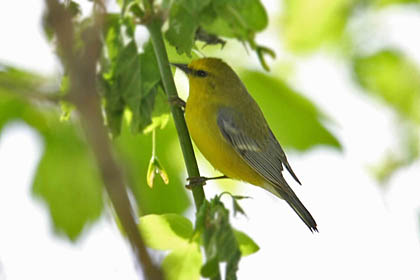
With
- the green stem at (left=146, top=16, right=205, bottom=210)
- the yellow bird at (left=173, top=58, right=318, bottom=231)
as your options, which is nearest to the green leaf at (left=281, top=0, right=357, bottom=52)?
the yellow bird at (left=173, top=58, right=318, bottom=231)

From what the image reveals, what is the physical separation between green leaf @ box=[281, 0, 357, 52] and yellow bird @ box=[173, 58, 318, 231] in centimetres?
83

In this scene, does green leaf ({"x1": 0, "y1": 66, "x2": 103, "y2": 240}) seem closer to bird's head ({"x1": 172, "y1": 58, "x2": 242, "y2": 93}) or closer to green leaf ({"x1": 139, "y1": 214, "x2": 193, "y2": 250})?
green leaf ({"x1": 139, "y1": 214, "x2": 193, "y2": 250})

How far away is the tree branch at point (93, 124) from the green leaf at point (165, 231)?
1.37 metres

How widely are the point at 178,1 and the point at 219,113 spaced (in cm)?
195

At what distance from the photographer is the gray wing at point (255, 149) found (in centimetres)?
438

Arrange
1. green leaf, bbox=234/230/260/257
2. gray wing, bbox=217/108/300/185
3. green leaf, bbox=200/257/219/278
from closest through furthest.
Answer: green leaf, bbox=200/257/219/278 < green leaf, bbox=234/230/260/257 < gray wing, bbox=217/108/300/185

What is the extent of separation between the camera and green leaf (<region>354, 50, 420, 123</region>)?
5.81 metres

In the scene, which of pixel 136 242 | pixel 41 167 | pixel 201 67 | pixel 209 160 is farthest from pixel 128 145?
pixel 136 242

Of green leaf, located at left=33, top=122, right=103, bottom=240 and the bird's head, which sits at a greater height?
the bird's head

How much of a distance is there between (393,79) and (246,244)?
398 cm

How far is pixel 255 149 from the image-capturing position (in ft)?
14.7

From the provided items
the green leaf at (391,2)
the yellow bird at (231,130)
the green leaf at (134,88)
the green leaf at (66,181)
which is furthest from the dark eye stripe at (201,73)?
the green leaf at (391,2)

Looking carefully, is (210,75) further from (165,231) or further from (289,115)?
(165,231)

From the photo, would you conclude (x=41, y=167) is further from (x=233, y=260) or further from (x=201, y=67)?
(x=233, y=260)
